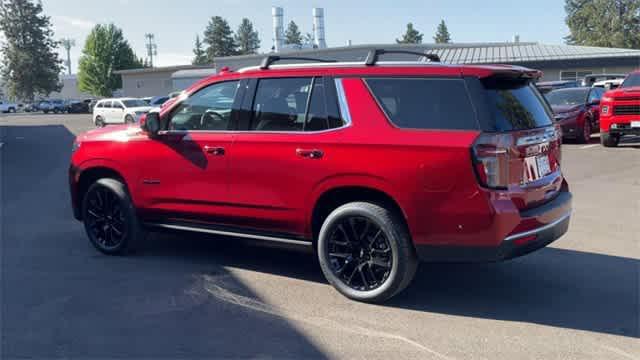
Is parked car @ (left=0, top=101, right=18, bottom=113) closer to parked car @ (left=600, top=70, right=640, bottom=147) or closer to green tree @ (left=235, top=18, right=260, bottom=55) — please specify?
green tree @ (left=235, top=18, right=260, bottom=55)

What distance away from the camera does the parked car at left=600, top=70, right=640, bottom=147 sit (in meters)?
16.0

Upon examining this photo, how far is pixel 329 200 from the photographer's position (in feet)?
18.2

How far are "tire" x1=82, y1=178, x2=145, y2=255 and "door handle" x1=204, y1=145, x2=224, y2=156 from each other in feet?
4.02

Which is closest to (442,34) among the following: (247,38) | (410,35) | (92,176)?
(410,35)

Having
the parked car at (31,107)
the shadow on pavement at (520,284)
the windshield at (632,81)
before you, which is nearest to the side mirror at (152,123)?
the shadow on pavement at (520,284)

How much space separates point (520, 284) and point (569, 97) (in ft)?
49.6

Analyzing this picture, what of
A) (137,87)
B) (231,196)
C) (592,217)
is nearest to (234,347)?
(231,196)

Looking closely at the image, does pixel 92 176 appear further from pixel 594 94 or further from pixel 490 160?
pixel 594 94

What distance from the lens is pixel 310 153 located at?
541 cm

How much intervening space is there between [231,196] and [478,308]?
2.35 meters

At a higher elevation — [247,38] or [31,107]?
[247,38]

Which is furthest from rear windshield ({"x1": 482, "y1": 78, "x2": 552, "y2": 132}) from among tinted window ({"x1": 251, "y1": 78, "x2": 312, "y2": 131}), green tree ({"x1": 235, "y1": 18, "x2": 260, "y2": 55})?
green tree ({"x1": 235, "y1": 18, "x2": 260, "y2": 55})

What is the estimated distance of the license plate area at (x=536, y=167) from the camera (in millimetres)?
4961

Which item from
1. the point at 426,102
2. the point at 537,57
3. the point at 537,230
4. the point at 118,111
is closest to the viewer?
the point at 537,230
